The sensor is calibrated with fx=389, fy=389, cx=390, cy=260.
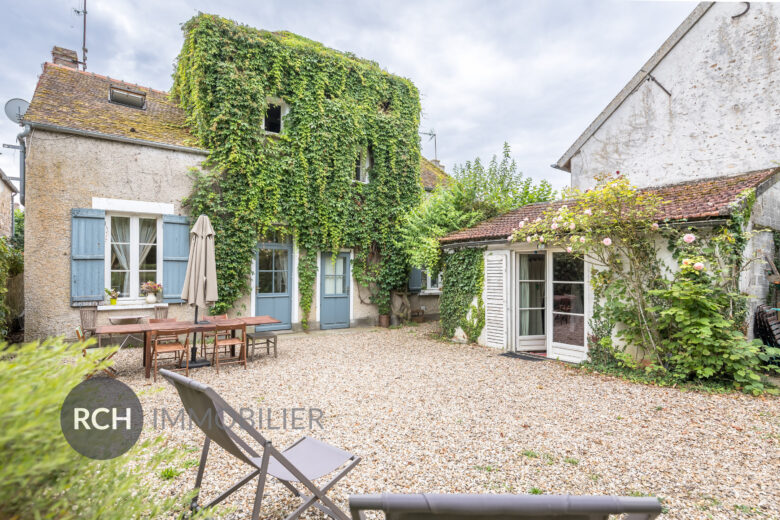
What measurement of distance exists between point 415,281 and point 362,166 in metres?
4.12

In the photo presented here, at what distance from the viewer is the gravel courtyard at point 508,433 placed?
3074mm

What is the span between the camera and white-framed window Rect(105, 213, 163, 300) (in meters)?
8.32

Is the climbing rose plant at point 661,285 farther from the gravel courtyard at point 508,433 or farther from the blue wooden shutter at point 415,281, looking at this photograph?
the blue wooden shutter at point 415,281

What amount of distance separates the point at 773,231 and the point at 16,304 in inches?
621

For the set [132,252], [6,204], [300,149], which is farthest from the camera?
[6,204]

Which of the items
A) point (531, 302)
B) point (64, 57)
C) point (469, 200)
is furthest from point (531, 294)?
point (64, 57)

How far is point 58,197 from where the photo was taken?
766 cm

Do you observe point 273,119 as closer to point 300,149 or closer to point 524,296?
point 300,149

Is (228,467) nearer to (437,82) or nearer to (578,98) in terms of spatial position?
(437,82)

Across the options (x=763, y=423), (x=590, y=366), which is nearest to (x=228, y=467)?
(x=763, y=423)

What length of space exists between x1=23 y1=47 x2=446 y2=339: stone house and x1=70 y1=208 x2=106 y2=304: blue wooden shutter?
0.05ft

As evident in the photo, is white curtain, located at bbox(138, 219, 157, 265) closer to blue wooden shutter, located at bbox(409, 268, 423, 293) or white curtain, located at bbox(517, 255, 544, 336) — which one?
blue wooden shutter, located at bbox(409, 268, 423, 293)

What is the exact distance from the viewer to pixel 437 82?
503 inches

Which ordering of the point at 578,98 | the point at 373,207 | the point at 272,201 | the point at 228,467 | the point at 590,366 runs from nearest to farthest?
the point at 228,467 < the point at 590,366 < the point at 272,201 < the point at 373,207 < the point at 578,98
